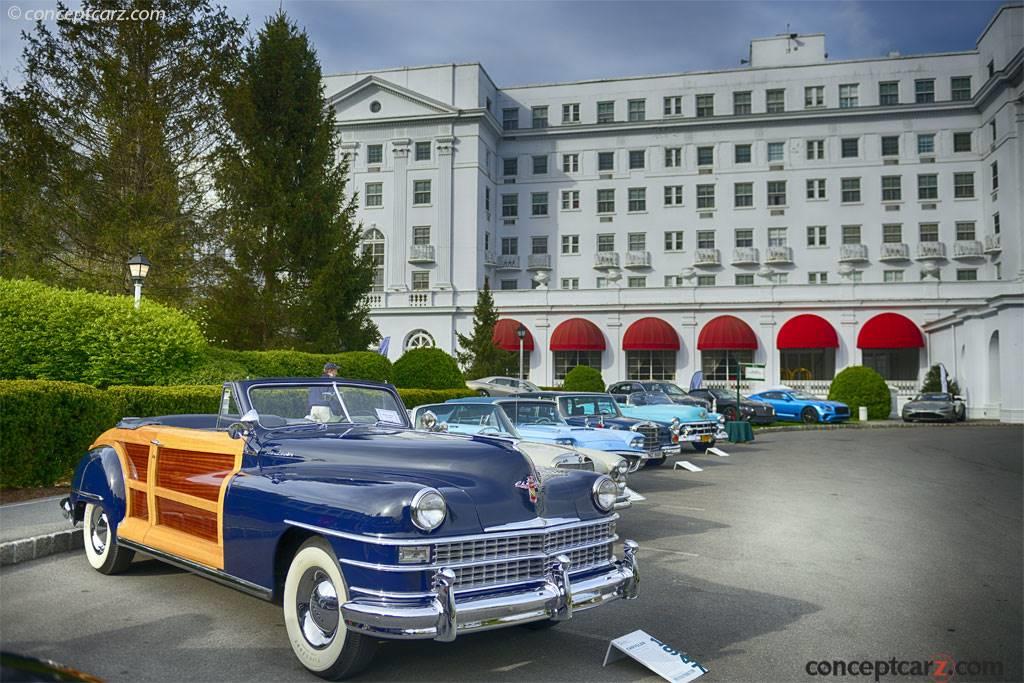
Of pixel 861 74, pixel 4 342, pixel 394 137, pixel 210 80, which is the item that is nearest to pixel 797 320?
pixel 861 74

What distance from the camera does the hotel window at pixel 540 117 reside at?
60.5 meters

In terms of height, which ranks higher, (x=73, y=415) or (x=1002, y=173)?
(x=1002, y=173)

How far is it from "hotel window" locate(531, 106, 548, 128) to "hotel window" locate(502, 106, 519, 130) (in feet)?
4.39

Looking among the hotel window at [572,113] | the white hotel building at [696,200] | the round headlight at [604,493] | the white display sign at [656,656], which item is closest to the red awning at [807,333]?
the white hotel building at [696,200]

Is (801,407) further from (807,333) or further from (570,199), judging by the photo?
(570,199)

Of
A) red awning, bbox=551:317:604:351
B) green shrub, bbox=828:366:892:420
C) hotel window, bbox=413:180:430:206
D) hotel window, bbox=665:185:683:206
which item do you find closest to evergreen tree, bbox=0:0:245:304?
red awning, bbox=551:317:604:351

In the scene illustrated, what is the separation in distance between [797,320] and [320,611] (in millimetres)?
45547

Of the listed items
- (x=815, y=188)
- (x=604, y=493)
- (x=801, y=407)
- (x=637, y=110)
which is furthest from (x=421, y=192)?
(x=604, y=493)

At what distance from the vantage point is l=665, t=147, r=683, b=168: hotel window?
57.4 metres

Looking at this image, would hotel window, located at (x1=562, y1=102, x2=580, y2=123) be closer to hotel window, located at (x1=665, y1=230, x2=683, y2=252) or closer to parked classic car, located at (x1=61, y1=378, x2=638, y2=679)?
hotel window, located at (x1=665, y1=230, x2=683, y2=252)

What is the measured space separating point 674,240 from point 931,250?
16124 millimetres

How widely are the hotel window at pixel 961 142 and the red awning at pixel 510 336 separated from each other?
30.6 meters

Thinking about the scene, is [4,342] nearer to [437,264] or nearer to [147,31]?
[147,31]

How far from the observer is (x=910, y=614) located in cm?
647
